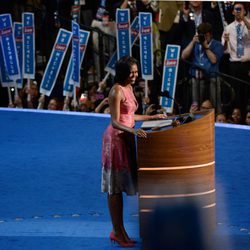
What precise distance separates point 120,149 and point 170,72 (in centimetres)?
617

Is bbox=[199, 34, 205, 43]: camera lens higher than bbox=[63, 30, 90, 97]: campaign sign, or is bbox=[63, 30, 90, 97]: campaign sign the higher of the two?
bbox=[199, 34, 205, 43]: camera lens

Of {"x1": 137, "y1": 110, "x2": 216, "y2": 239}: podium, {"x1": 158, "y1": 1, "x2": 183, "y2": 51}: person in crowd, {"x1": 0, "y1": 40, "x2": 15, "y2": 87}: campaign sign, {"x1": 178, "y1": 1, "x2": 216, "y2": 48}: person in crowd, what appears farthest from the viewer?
{"x1": 0, "y1": 40, "x2": 15, "y2": 87}: campaign sign

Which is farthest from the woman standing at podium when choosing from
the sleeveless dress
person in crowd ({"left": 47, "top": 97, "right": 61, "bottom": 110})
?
person in crowd ({"left": 47, "top": 97, "right": 61, "bottom": 110})

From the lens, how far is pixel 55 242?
6.66 m

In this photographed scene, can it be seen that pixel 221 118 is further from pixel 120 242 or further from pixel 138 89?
pixel 120 242

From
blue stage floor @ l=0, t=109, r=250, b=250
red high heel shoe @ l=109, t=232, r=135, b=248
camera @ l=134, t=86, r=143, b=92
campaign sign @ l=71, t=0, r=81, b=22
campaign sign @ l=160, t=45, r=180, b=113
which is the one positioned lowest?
blue stage floor @ l=0, t=109, r=250, b=250

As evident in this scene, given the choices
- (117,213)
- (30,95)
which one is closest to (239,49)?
(30,95)

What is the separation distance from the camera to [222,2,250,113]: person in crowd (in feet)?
38.0

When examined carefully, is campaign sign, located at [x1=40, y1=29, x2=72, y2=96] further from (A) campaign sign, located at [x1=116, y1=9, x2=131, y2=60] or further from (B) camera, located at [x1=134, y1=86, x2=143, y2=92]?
(B) camera, located at [x1=134, y1=86, x2=143, y2=92]

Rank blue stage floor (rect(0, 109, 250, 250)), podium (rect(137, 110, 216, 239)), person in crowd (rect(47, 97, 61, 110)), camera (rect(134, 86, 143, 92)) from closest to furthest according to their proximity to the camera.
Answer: podium (rect(137, 110, 216, 239)), blue stage floor (rect(0, 109, 250, 250)), camera (rect(134, 86, 143, 92)), person in crowd (rect(47, 97, 61, 110))

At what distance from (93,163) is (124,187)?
3337 mm

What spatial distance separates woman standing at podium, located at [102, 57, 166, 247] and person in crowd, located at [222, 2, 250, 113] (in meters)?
5.45

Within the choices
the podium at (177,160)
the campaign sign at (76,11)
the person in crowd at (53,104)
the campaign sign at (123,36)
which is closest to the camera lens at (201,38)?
the campaign sign at (123,36)

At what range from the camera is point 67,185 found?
870cm
